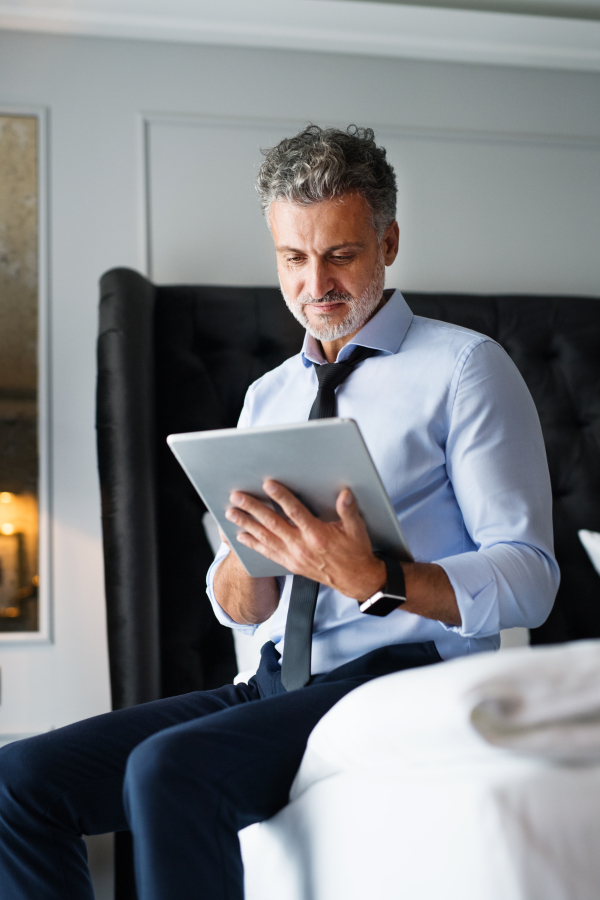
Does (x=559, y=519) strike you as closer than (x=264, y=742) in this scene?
No

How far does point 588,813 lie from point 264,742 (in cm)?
40

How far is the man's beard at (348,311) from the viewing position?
1.27 metres

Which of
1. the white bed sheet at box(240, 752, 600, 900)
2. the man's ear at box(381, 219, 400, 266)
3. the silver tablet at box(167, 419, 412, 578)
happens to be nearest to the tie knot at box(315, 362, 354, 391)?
the man's ear at box(381, 219, 400, 266)

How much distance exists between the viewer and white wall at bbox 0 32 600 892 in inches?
76.5

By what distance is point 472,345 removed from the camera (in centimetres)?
117

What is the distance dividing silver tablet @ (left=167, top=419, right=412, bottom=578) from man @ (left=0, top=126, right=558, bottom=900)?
0.02m

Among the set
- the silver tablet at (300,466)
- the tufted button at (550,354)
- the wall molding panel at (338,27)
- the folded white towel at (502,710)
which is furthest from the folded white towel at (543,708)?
the wall molding panel at (338,27)

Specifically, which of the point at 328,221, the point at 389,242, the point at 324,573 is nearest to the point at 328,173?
the point at 328,221

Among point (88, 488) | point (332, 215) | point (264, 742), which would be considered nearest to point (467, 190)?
point (332, 215)

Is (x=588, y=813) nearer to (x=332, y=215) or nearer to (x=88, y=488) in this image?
(x=332, y=215)

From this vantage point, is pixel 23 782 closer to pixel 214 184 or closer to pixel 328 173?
pixel 328 173

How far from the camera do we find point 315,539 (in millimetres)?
920

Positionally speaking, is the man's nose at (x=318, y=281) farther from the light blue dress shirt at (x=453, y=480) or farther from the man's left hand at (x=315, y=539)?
the man's left hand at (x=315, y=539)

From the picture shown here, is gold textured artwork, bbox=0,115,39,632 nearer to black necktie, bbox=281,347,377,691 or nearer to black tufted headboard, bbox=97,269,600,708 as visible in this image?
black tufted headboard, bbox=97,269,600,708
